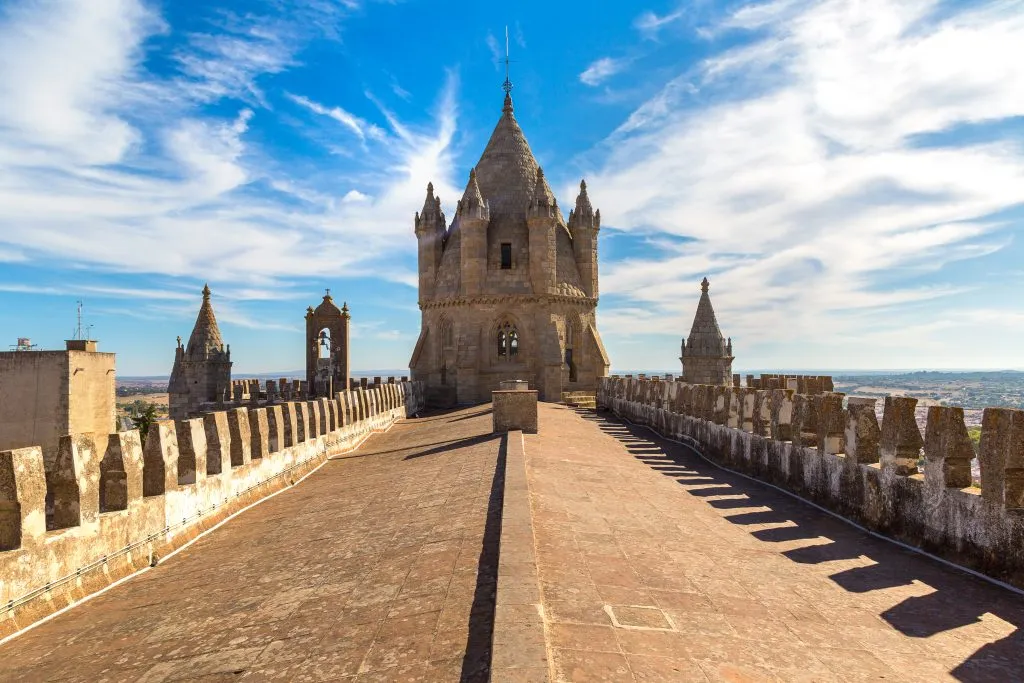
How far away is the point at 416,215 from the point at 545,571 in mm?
28941

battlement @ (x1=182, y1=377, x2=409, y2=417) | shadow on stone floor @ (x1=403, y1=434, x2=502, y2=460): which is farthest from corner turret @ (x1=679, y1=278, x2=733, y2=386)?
shadow on stone floor @ (x1=403, y1=434, x2=502, y2=460)

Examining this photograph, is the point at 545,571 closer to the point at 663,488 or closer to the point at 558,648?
the point at 558,648

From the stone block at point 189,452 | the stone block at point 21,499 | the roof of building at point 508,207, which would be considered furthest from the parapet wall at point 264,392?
the stone block at point 21,499

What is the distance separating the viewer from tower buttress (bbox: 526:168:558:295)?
29078 mm

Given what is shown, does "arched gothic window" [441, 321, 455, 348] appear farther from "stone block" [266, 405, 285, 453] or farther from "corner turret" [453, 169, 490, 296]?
"stone block" [266, 405, 285, 453]

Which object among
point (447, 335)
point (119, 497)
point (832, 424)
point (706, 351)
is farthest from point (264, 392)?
point (832, 424)

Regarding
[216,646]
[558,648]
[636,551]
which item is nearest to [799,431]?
[636,551]

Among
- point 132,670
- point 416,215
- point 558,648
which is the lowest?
point 132,670

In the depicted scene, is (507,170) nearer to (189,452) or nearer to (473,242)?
(473,242)

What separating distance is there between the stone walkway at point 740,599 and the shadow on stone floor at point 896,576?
0.02 metres

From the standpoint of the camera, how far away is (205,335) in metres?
35.7

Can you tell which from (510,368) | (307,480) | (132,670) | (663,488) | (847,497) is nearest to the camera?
(132,670)

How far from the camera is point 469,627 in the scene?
12.1ft

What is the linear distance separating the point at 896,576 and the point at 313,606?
17.8ft
